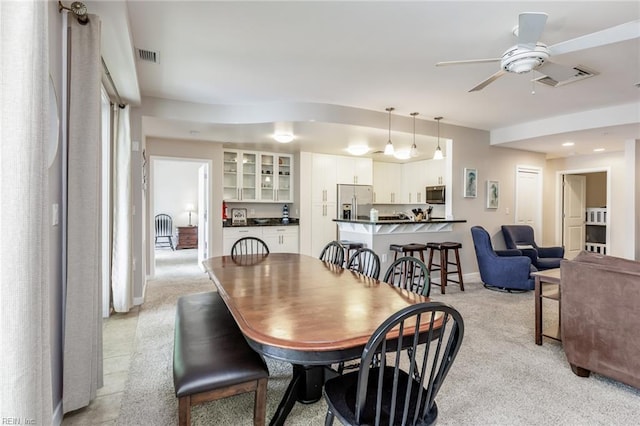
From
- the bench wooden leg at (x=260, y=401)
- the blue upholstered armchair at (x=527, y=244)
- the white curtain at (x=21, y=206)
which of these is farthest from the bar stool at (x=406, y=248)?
the white curtain at (x=21, y=206)

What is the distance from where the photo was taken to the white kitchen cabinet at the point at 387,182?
7504 mm

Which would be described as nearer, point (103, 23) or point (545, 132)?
point (103, 23)

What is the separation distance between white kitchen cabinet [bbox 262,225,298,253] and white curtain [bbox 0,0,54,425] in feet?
16.4

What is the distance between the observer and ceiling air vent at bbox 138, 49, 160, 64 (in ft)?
9.45

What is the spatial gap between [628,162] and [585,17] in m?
4.25

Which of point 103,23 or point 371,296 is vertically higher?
point 103,23

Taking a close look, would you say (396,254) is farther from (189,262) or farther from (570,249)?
(570,249)

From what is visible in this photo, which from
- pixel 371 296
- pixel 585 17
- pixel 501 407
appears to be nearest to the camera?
pixel 371 296

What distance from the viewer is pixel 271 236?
6.16 meters

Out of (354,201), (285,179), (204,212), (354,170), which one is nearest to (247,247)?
(204,212)

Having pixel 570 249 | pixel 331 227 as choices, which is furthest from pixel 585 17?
pixel 570 249

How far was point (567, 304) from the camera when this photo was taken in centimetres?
242

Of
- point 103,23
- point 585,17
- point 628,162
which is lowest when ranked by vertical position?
point 628,162

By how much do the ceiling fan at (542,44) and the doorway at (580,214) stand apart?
570 cm
